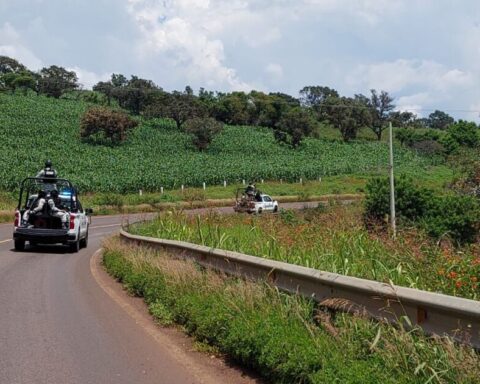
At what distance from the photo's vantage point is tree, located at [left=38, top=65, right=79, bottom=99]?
11888 centimetres

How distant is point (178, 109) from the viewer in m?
94.2

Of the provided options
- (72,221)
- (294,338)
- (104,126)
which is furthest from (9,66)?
(294,338)

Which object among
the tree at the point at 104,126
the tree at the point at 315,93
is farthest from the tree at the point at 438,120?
the tree at the point at 104,126

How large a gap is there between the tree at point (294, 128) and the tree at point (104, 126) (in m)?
27.3

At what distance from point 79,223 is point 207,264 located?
39.8 feet

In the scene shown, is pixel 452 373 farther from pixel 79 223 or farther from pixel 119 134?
pixel 119 134

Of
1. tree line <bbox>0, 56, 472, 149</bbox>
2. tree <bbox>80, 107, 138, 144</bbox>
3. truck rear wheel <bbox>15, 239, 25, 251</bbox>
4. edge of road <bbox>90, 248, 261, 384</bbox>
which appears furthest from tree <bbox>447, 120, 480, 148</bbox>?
edge of road <bbox>90, 248, 261, 384</bbox>

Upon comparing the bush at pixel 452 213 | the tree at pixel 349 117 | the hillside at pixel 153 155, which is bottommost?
the bush at pixel 452 213

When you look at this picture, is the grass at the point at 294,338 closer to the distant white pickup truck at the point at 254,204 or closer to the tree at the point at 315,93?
the distant white pickup truck at the point at 254,204

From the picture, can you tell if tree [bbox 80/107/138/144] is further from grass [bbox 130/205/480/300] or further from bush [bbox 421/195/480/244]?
grass [bbox 130/205/480/300]

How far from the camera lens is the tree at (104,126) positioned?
74.8 meters

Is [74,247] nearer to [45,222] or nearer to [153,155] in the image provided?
[45,222]

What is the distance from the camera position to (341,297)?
5.77 metres

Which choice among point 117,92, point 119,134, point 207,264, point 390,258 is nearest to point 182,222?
point 207,264
